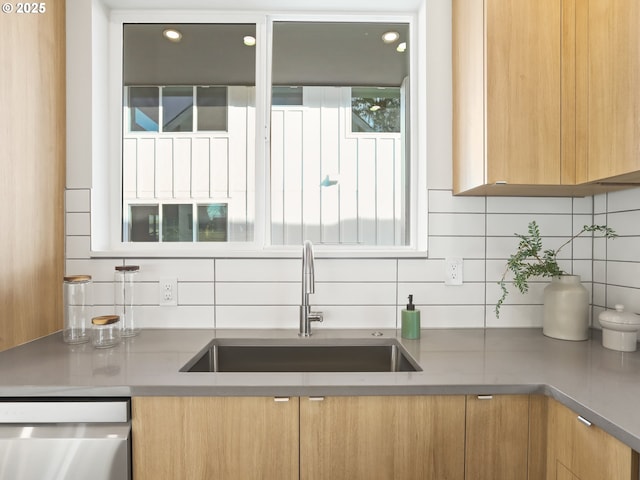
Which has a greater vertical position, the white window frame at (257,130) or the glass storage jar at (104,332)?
the white window frame at (257,130)

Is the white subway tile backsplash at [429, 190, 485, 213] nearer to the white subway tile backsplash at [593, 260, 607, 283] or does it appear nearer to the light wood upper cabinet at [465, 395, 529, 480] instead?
the white subway tile backsplash at [593, 260, 607, 283]

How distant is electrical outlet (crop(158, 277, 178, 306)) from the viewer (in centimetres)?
168

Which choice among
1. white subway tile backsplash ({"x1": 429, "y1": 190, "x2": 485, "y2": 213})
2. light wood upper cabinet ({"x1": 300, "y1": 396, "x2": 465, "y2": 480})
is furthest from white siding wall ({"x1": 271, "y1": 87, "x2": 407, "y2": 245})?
A: light wood upper cabinet ({"x1": 300, "y1": 396, "x2": 465, "y2": 480})

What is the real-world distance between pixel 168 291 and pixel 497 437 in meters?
1.35

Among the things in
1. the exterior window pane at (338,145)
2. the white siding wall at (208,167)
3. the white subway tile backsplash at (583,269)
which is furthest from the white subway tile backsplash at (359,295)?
the white subway tile backsplash at (583,269)

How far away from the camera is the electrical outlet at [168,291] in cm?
168

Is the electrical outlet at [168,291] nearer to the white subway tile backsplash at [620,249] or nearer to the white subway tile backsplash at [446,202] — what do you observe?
the white subway tile backsplash at [446,202]

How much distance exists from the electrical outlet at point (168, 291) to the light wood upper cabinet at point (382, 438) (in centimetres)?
89

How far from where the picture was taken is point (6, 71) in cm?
135

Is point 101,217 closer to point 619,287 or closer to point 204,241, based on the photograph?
point 204,241

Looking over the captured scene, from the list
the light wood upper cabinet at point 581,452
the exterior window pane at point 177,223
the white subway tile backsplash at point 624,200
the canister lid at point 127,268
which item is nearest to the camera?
the light wood upper cabinet at point 581,452

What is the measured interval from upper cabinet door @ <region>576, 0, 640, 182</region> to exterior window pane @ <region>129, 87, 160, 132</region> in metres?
1.75

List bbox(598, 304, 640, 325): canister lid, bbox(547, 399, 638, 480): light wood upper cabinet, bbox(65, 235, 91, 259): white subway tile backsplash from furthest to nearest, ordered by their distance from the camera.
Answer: bbox(65, 235, 91, 259): white subway tile backsplash
bbox(598, 304, 640, 325): canister lid
bbox(547, 399, 638, 480): light wood upper cabinet

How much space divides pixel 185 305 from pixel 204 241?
0.31 m
